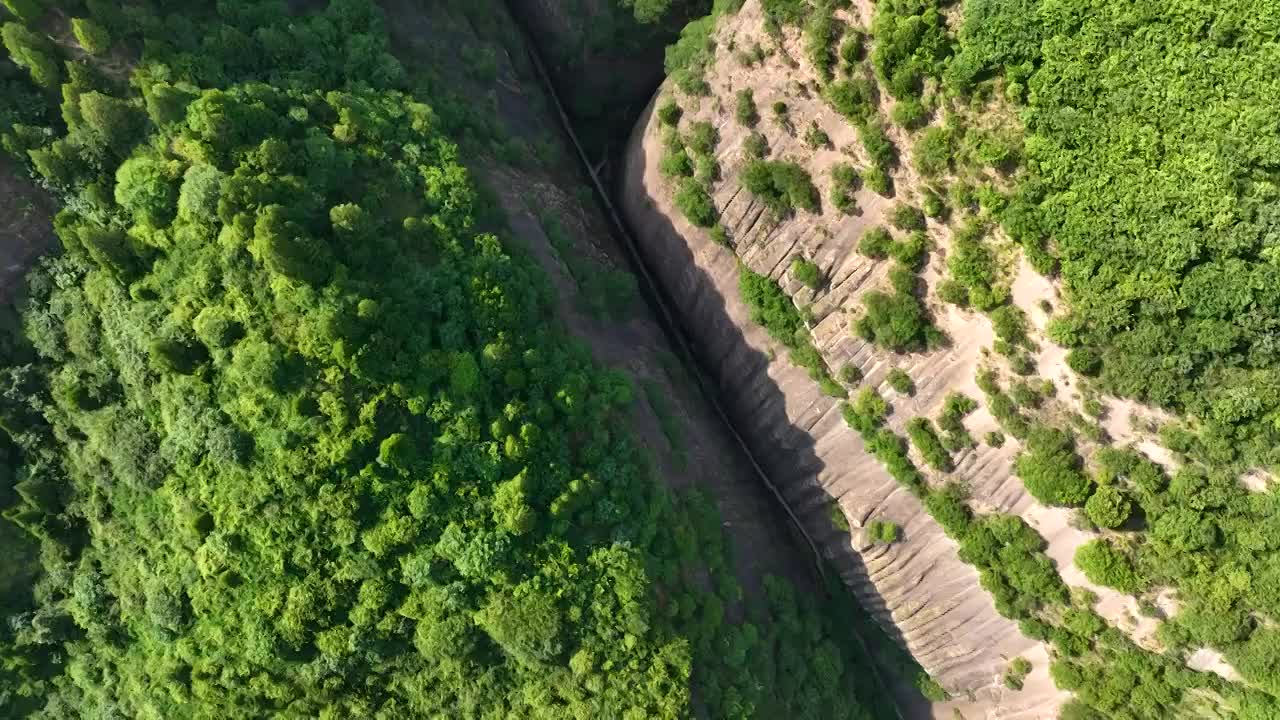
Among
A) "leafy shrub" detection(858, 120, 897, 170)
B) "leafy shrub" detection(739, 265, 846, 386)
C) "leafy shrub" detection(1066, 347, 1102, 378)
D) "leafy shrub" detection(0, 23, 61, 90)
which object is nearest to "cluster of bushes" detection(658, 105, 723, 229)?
"leafy shrub" detection(739, 265, 846, 386)

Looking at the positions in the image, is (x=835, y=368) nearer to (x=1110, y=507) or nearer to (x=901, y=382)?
(x=901, y=382)

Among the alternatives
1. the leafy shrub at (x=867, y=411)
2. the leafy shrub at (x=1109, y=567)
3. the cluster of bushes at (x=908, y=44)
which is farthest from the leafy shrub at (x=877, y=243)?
the leafy shrub at (x=1109, y=567)

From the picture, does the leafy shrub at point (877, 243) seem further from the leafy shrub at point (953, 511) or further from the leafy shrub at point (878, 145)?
the leafy shrub at point (953, 511)

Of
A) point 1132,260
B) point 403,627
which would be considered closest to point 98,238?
point 403,627

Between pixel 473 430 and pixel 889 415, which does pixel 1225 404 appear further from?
pixel 473 430

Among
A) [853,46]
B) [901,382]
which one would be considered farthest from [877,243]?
[853,46]
